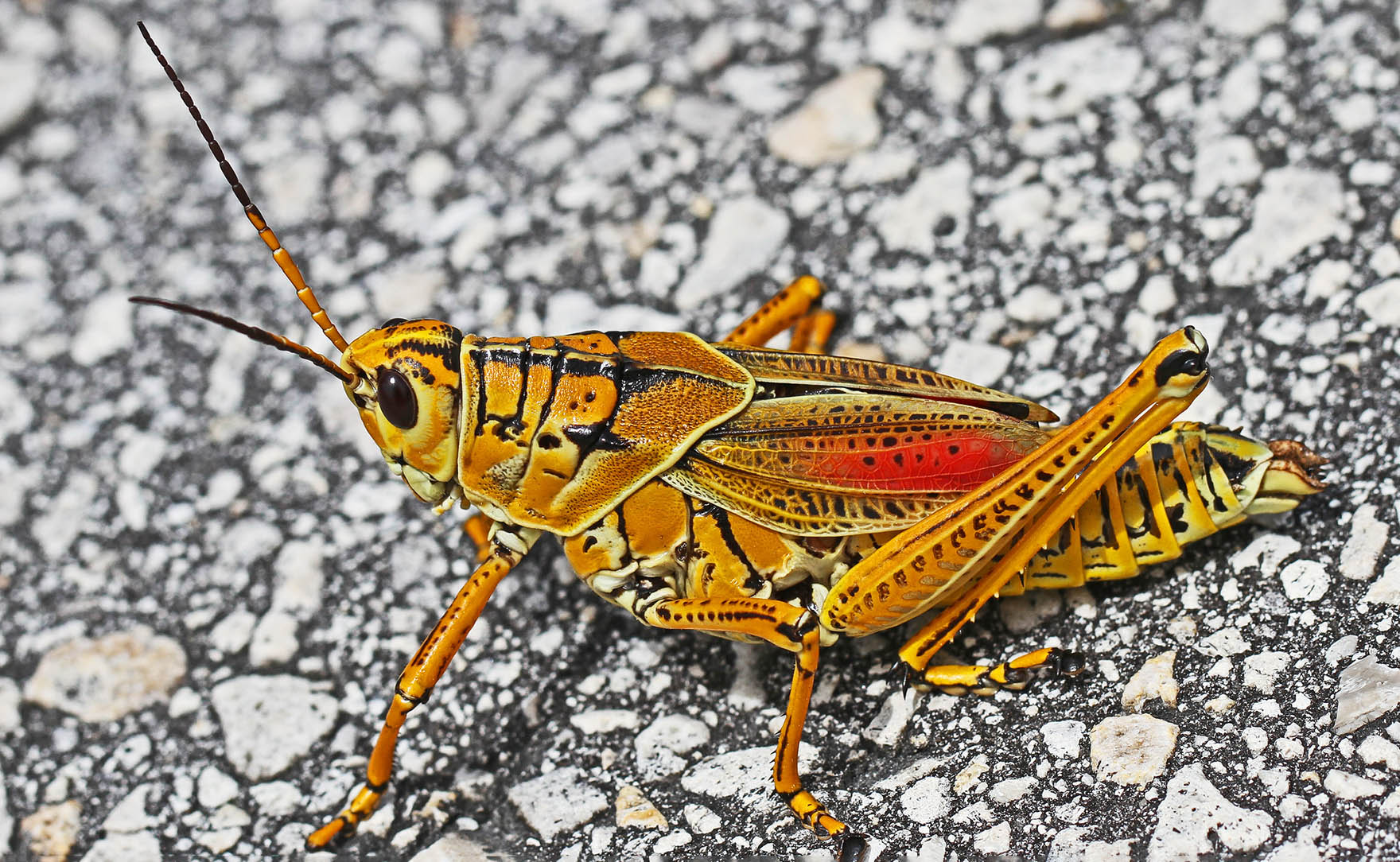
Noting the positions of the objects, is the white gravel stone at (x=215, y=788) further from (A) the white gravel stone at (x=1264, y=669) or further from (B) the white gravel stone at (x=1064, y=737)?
(A) the white gravel stone at (x=1264, y=669)

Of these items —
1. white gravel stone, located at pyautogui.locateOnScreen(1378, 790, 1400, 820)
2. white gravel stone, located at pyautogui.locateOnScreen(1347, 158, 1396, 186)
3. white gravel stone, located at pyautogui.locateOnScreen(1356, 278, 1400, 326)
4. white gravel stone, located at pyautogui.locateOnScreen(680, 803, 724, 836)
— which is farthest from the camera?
white gravel stone, located at pyautogui.locateOnScreen(1347, 158, 1396, 186)

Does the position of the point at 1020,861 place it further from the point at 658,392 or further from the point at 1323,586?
the point at 658,392

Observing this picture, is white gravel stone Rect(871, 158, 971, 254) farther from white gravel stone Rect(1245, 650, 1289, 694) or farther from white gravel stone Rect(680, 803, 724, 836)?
white gravel stone Rect(680, 803, 724, 836)

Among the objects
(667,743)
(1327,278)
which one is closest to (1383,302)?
(1327,278)

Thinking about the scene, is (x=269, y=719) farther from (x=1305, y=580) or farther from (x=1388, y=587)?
(x=1388, y=587)

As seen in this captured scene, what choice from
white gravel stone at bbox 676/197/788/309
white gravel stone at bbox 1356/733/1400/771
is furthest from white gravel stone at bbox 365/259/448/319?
white gravel stone at bbox 1356/733/1400/771

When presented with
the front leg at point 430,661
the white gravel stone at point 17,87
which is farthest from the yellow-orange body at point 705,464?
the white gravel stone at point 17,87

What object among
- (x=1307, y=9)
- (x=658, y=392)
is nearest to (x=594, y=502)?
(x=658, y=392)
